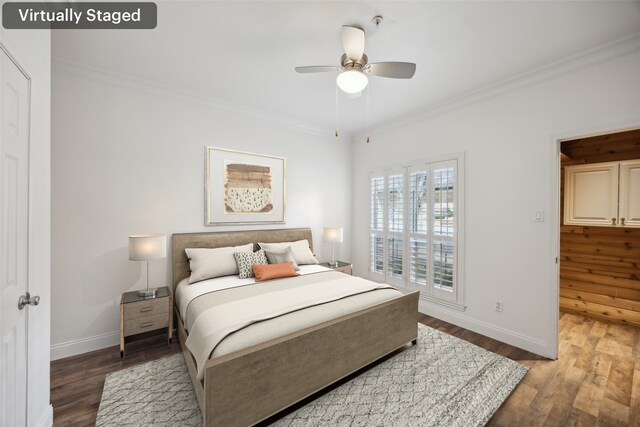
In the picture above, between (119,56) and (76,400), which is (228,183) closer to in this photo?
(119,56)

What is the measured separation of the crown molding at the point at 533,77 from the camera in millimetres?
2189

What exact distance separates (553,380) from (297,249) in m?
2.86

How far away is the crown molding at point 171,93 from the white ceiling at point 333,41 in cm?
8

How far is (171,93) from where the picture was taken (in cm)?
308

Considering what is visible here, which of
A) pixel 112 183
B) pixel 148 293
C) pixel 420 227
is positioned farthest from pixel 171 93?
pixel 420 227

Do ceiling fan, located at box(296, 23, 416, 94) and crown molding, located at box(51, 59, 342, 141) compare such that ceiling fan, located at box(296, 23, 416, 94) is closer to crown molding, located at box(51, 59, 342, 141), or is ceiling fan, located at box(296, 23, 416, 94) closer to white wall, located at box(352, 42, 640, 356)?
white wall, located at box(352, 42, 640, 356)

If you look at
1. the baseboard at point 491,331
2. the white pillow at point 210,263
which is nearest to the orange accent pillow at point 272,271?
the white pillow at point 210,263

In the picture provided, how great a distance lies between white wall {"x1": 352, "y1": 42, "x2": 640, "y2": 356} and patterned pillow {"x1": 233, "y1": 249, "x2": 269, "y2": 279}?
239 cm

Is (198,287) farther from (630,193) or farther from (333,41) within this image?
(630,193)

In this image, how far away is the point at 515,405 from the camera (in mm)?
1937

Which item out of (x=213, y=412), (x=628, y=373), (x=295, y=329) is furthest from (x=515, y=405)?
(x=213, y=412)
